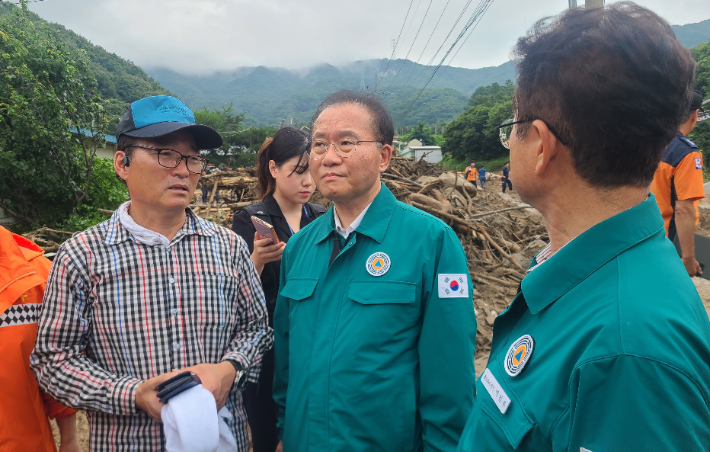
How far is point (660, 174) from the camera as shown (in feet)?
12.0

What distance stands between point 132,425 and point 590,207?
183 cm

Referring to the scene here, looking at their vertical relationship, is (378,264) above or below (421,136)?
below

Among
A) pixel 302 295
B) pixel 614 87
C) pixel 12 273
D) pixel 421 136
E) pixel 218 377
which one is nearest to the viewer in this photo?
pixel 614 87

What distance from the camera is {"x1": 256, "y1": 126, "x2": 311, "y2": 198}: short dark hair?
2832mm

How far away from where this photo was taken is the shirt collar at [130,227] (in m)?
1.65

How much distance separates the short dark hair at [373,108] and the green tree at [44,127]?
9.16m

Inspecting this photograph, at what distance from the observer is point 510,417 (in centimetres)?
92

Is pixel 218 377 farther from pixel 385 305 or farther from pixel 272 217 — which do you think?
pixel 272 217

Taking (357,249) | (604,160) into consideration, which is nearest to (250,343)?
(357,249)

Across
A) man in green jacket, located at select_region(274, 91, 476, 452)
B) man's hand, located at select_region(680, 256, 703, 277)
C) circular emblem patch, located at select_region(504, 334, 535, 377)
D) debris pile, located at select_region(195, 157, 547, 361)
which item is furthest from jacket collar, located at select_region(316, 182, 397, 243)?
debris pile, located at select_region(195, 157, 547, 361)

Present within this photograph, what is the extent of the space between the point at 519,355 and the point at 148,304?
146 cm

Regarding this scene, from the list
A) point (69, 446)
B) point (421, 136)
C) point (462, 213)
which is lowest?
point (69, 446)

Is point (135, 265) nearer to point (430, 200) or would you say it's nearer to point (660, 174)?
point (660, 174)

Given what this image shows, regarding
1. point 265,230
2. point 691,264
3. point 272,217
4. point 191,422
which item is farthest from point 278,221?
point 691,264
